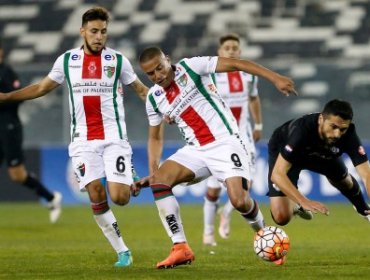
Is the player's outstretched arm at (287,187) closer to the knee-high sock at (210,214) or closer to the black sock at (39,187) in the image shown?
the knee-high sock at (210,214)

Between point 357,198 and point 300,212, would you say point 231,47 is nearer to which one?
point 300,212

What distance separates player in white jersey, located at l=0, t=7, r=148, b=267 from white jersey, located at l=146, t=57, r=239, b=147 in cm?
48

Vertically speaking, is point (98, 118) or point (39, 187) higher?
point (98, 118)

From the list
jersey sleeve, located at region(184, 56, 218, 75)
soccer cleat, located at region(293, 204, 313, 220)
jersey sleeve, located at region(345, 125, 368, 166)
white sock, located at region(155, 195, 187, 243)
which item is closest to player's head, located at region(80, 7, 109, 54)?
jersey sleeve, located at region(184, 56, 218, 75)

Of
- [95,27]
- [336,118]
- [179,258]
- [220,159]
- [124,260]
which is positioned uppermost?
[95,27]

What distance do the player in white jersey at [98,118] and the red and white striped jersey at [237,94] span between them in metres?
3.38

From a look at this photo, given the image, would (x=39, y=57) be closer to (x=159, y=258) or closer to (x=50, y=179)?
(x=50, y=179)

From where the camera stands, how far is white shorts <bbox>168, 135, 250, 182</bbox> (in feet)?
30.2

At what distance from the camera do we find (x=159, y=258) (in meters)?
10.2

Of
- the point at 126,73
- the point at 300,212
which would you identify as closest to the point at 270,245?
the point at 300,212

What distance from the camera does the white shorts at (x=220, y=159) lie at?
A: 9.20 meters

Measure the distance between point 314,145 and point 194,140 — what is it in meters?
1.05

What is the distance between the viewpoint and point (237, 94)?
13016mm

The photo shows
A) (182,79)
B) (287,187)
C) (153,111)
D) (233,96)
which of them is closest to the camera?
(287,187)
